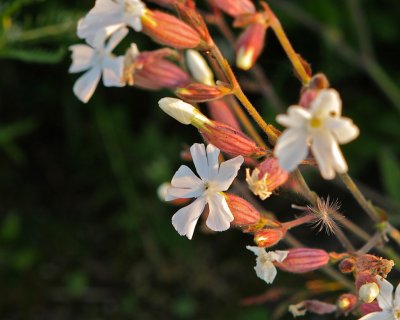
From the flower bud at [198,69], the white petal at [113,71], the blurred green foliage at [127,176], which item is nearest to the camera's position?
the white petal at [113,71]

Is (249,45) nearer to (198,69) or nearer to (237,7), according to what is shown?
(237,7)

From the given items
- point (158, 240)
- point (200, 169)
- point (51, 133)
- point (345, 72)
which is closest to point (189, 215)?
point (200, 169)

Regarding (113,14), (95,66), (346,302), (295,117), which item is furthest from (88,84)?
(346,302)

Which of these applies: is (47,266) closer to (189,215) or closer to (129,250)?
(129,250)

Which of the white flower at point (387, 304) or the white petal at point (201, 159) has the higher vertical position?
the white petal at point (201, 159)

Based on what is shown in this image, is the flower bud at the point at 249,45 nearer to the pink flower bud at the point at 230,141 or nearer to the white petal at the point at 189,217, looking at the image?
the pink flower bud at the point at 230,141

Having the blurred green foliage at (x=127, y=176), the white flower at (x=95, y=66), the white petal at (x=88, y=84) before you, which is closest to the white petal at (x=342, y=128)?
the white flower at (x=95, y=66)

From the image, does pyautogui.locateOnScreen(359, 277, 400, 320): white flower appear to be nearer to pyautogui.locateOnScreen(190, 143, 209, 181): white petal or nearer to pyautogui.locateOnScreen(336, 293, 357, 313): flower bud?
pyautogui.locateOnScreen(336, 293, 357, 313): flower bud
